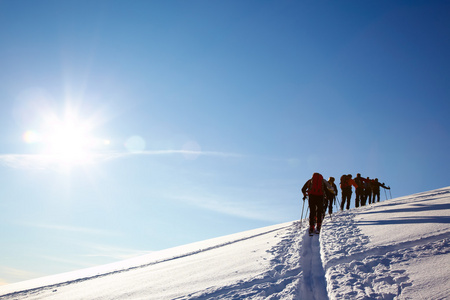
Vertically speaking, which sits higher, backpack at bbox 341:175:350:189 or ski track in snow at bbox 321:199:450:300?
backpack at bbox 341:175:350:189

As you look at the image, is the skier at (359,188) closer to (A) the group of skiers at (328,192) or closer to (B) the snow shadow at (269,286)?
(A) the group of skiers at (328,192)

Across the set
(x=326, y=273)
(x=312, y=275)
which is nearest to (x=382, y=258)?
(x=326, y=273)

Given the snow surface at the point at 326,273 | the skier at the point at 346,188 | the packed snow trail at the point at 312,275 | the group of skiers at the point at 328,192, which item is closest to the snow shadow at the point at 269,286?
the snow surface at the point at 326,273

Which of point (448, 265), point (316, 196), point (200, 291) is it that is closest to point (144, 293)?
point (200, 291)

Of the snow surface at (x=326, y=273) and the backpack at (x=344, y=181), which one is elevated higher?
the backpack at (x=344, y=181)

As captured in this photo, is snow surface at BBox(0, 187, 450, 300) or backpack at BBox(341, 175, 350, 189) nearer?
snow surface at BBox(0, 187, 450, 300)

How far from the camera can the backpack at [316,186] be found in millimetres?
8852

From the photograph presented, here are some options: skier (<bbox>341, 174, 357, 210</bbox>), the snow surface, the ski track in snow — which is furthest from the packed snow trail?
skier (<bbox>341, 174, 357, 210</bbox>)

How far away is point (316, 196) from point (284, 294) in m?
5.49

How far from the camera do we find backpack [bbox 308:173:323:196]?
29.0 feet

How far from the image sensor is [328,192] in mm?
13055

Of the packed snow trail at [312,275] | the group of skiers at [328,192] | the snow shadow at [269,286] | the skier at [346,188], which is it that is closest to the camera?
the packed snow trail at [312,275]

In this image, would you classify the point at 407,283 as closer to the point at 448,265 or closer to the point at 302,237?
the point at 448,265

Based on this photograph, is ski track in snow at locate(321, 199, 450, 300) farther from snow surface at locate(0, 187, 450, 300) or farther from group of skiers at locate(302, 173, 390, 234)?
group of skiers at locate(302, 173, 390, 234)
